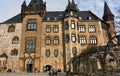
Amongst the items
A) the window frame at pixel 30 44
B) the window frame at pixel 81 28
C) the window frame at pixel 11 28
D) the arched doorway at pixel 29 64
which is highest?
the window frame at pixel 11 28

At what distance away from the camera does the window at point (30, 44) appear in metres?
52.5

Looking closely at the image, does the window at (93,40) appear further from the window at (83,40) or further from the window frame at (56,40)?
the window frame at (56,40)

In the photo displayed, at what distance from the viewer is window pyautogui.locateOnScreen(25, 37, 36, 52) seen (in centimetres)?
5247

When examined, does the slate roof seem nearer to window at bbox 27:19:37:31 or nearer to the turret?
the turret

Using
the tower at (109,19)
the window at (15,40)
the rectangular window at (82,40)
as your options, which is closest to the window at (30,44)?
the window at (15,40)

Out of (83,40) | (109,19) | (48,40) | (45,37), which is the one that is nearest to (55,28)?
(45,37)

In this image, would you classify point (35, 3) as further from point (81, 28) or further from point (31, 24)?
point (81, 28)

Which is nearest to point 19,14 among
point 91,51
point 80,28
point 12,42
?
point 12,42

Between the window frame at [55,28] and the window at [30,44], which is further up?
the window frame at [55,28]

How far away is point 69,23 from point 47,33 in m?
6.27

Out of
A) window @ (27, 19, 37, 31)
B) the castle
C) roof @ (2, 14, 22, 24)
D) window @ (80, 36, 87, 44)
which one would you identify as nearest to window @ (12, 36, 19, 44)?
the castle

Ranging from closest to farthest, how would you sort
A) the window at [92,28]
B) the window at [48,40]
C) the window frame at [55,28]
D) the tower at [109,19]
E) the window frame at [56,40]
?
the window frame at [56,40] < the window at [48,40] < the window at [92,28] < the window frame at [55,28] < the tower at [109,19]

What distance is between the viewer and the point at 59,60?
51062mm

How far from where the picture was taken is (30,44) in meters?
52.8
